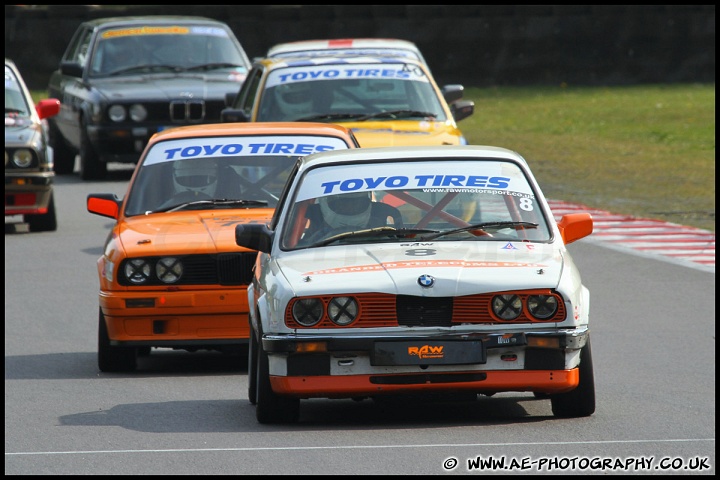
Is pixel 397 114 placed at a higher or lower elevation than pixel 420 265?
lower

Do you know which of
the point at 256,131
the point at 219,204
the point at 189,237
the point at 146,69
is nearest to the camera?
the point at 189,237

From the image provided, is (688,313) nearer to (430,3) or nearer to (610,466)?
(610,466)

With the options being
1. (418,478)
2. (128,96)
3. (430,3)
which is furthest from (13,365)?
(430,3)

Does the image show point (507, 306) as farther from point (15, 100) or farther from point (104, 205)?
point (15, 100)

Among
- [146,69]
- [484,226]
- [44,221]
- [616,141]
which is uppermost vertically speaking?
[484,226]

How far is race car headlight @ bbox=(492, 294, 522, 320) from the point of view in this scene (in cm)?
785

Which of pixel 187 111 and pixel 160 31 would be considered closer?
pixel 187 111

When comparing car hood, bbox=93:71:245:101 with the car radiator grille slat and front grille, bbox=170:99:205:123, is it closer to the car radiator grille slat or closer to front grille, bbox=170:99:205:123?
front grille, bbox=170:99:205:123

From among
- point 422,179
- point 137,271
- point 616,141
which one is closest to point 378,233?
point 422,179

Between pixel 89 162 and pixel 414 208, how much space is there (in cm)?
1483

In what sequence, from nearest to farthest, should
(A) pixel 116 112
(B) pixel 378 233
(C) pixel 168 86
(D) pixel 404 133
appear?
1. (B) pixel 378 233
2. (D) pixel 404 133
3. (A) pixel 116 112
4. (C) pixel 168 86

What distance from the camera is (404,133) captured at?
53.2 ft

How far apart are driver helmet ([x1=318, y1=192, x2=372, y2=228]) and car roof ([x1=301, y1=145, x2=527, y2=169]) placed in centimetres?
34

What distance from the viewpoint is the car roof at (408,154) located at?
29.5ft
